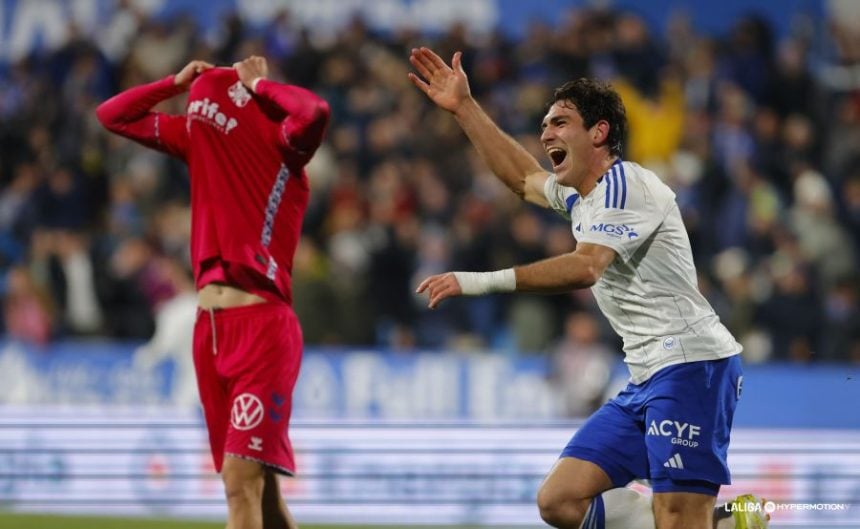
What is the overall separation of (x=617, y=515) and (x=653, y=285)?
3.31 feet

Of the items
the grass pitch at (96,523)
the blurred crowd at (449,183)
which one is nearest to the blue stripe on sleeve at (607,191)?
the grass pitch at (96,523)

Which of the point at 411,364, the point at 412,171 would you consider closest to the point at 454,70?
the point at 411,364

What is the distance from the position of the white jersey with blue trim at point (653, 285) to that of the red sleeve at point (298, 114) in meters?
1.20

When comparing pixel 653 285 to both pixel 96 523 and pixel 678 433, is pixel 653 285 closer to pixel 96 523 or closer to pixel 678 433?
pixel 678 433

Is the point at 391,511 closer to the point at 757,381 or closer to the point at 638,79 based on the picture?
the point at 757,381

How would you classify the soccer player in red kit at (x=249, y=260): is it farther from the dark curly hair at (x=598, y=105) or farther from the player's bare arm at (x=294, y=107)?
the dark curly hair at (x=598, y=105)

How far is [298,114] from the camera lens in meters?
6.35

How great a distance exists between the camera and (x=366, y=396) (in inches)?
535

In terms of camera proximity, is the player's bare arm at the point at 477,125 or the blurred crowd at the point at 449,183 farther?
the blurred crowd at the point at 449,183

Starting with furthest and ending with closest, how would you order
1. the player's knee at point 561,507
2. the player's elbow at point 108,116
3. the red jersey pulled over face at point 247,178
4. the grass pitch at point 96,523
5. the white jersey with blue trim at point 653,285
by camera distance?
the grass pitch at point 96,523 → the player's elbow at point 108,116 → the red jersey pulled over face at point 247,178 → the player's knee at point 561,507 → the white jersey with blue trim at point 653,285

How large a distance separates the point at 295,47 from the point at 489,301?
4.13 meters

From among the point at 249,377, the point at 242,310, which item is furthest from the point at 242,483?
the point at 242,310

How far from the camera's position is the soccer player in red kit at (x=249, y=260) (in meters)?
6.34

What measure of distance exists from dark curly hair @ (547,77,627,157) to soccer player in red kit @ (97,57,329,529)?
1084 millimetres
